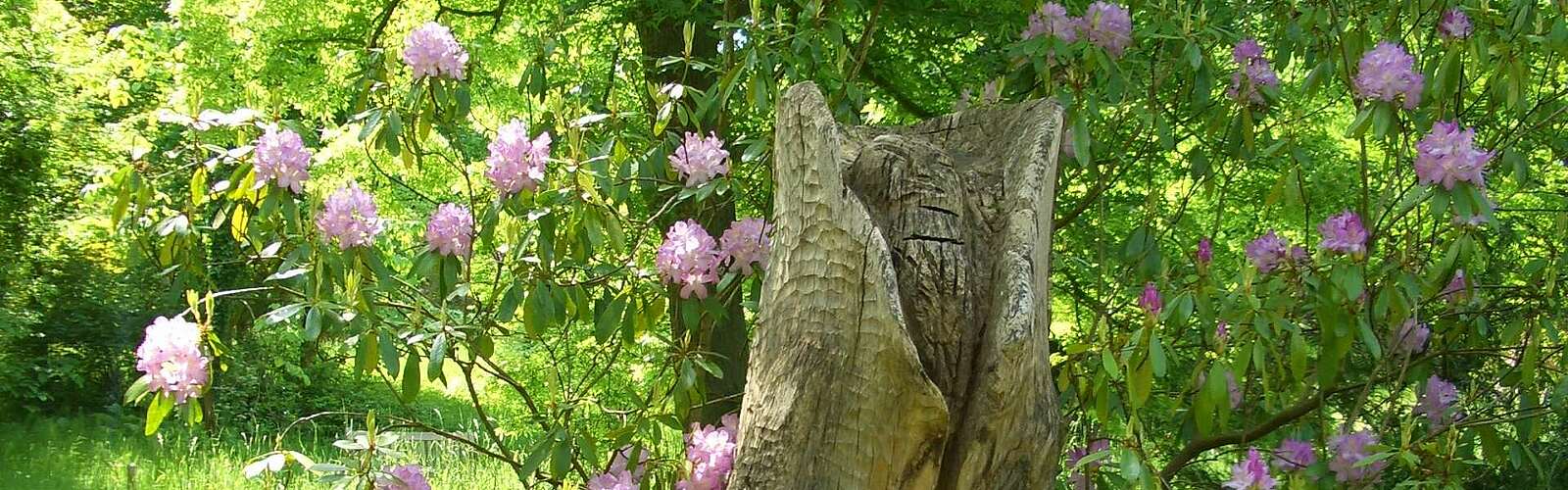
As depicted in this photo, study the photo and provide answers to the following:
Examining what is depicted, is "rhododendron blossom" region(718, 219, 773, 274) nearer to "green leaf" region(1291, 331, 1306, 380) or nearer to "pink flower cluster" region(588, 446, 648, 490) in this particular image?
"pink flower cluster" region(588, 446, 648, 490)

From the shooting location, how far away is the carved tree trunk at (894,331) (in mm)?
1693

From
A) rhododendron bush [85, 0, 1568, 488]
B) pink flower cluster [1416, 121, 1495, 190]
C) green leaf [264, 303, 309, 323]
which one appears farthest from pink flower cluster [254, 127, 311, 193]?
pink flower cluster [1416, 121, 1495, 190]

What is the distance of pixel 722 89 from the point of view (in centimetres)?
288

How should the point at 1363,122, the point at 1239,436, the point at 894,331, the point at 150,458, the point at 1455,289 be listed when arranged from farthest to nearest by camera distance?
the point at 150,458 < the point at 1239,436 < the point at 1455,289 < the point at 1363,122 < the point at 894,331

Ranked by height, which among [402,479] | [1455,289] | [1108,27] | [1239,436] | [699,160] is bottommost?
[402,479]

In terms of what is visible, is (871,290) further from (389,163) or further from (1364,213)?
(389,163)

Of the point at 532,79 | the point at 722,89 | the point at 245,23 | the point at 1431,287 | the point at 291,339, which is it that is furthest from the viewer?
the point at 291,339

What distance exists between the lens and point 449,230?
8.17ft

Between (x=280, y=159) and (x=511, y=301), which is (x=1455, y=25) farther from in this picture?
(x=280, y=159)

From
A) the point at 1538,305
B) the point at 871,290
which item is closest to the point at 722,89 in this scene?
the point at 871,290

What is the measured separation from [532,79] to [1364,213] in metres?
1.78

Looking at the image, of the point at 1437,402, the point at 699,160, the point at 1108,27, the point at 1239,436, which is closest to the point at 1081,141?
the point at 1108,27

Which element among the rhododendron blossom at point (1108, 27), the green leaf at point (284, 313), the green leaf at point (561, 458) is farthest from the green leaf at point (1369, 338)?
the green leaf at point (284, 313)

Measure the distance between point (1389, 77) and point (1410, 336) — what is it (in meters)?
0.70
